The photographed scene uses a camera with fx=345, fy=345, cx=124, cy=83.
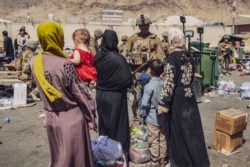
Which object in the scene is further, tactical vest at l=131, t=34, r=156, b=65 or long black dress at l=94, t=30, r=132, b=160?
tactical vest at l=131, t=34, r=156, b=65

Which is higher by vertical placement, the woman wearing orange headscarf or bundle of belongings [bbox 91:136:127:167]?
the woman wearing orange headscarf

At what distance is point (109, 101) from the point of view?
477 centimetres

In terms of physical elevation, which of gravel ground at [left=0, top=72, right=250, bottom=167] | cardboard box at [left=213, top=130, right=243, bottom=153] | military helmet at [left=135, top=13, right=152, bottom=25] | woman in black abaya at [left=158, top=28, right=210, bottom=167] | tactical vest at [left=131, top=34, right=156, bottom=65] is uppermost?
military helmet at [left=135, top=13, right=152, bottom=25]

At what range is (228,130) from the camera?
211 inches

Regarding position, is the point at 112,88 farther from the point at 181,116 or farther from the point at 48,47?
the point at 48,47

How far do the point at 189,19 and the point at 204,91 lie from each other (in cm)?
1732

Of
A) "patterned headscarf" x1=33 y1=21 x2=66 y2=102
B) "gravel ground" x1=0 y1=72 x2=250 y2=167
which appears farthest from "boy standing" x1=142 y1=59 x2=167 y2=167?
"patterned headscarf" x1=33 y1=21 x2=66 y2=102

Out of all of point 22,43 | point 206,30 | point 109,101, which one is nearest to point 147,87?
point 109,101

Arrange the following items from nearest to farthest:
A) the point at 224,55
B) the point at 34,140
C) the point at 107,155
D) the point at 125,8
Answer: the point at 107,155 < the point at 34,140 < the point at 224,55 < the point at 125,8

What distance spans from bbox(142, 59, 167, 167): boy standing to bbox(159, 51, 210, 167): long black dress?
411 millimetres

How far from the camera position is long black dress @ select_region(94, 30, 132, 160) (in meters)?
4.66

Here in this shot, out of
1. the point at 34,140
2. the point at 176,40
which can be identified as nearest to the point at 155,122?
the point at 176,40

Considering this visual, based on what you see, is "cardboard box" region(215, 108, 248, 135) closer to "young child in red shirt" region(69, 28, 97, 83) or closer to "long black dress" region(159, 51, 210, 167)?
"long black dress" region(159, 51, 210, 167)

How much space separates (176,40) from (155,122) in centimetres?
124
